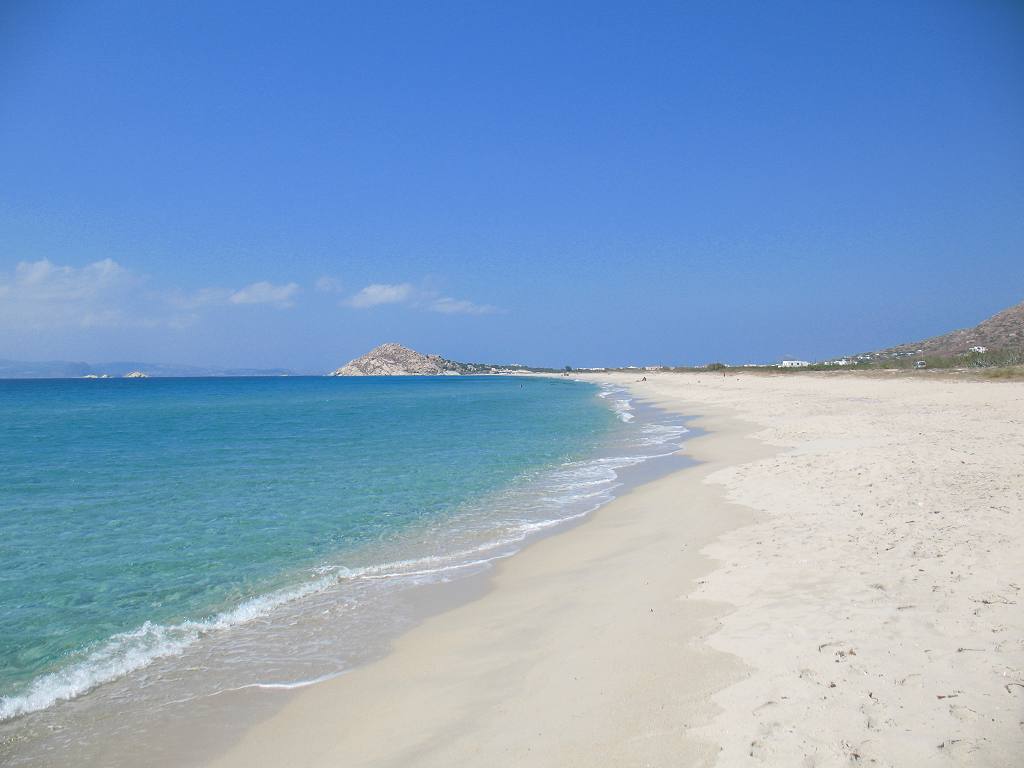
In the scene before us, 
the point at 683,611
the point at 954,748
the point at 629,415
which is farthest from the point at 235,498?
the point at 629,415

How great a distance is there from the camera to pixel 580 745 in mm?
4070

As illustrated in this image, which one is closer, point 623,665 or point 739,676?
point 739,676

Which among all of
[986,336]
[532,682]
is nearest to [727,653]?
[532,682]

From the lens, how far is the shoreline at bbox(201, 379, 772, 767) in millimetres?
4238

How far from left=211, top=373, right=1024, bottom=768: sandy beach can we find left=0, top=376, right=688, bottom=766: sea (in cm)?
109

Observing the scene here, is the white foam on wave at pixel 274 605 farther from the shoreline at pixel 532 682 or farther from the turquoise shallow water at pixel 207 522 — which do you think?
the shoreline at pixel 532 682

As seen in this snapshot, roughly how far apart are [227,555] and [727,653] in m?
8.67

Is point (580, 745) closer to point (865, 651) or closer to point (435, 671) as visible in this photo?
point (435, 671)

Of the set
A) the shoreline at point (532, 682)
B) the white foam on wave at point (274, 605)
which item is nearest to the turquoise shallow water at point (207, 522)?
the white foam on wave at point (274, 605)

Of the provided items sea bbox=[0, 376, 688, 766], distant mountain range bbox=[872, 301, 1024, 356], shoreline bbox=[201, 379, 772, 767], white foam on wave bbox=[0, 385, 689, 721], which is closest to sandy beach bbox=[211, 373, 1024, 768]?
shoreline bbox=[201, 379, 772, 767]

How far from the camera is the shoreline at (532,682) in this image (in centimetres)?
424

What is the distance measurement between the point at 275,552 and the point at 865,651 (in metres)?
9.17

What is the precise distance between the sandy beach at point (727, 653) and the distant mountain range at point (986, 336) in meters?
65.5

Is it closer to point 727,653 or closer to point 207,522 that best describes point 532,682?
point 727,653
